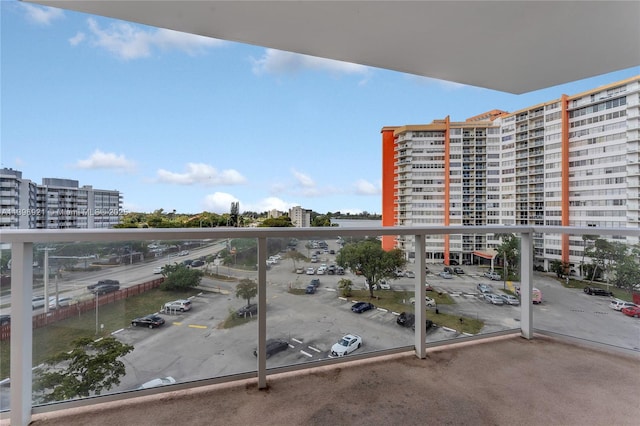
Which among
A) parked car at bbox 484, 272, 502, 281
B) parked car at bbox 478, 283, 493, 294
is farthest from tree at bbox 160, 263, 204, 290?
parked car at bbox 484, 272, 502, 281

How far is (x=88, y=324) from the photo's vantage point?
134 cm

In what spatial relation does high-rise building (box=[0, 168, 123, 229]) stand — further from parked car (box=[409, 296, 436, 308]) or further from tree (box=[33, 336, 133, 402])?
parked car (box=[409, 296, 436, 308])

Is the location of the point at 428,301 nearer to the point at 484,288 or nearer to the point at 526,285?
the point at 484,288

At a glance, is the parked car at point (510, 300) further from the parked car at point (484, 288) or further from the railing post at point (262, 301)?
the railing post at point (262, 301)

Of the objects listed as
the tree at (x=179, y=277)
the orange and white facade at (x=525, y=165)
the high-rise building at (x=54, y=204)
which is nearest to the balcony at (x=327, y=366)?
the tree at (x=179, y=277)

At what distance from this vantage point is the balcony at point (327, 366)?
1244mm

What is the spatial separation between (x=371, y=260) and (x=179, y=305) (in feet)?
3.92

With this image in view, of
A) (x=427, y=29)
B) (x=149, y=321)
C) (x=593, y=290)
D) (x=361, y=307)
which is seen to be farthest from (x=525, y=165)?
(x=149, y=321)

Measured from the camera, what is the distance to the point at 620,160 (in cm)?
303

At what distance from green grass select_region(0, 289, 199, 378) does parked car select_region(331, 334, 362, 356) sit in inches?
38.1

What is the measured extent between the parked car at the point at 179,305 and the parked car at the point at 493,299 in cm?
216

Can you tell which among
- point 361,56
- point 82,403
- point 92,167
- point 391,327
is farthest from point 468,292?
point 92,167

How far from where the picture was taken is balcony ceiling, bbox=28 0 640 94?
5.14ft

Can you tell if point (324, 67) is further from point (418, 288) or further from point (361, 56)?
point (418, 288)
